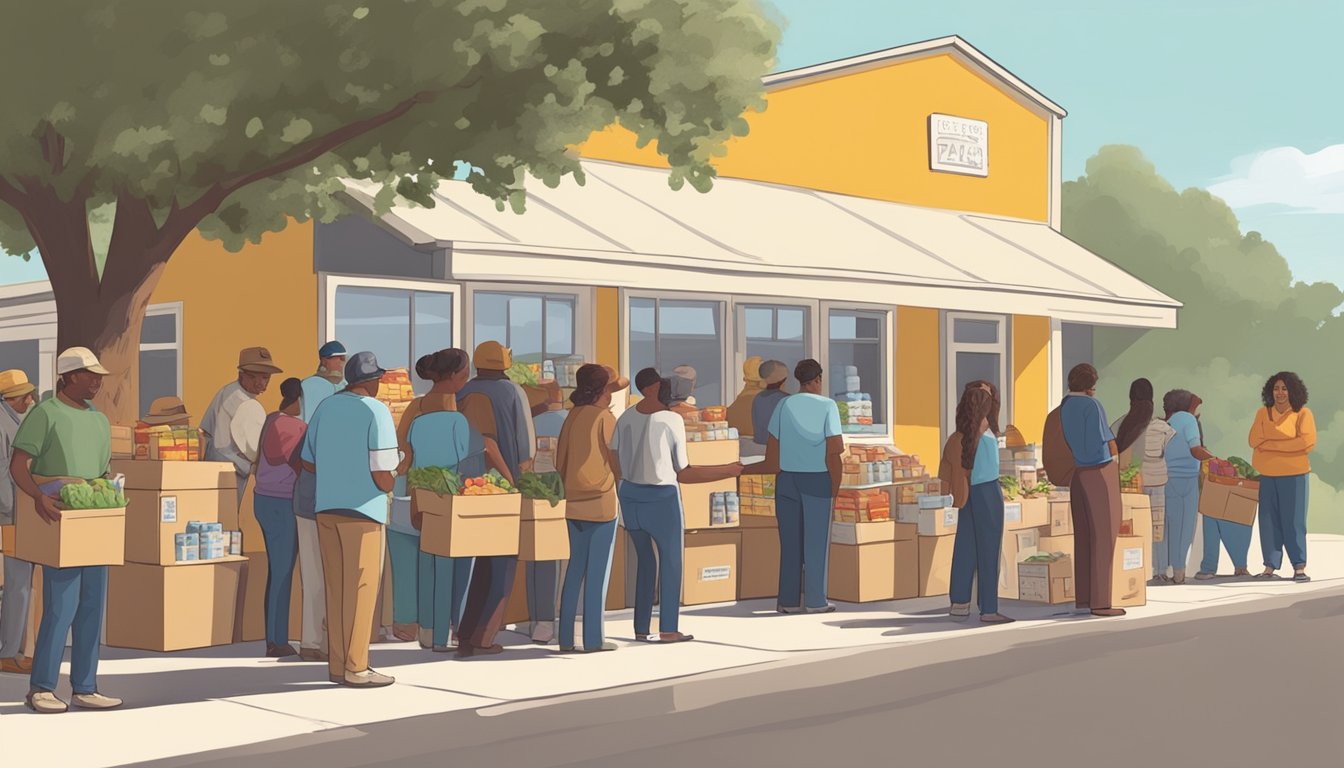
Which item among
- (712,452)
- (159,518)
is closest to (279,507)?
(159,518)

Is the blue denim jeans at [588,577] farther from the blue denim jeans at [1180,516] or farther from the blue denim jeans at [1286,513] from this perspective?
the blue denim jeans at [1286,513]

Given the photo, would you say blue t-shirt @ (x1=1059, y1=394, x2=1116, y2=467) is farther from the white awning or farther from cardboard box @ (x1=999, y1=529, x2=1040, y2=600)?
the white awning

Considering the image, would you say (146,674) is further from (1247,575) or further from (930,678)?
(1247,575)

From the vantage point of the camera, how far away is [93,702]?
371 inches

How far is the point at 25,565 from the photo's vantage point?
10.7 m

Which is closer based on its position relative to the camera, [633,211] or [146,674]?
[146,674]

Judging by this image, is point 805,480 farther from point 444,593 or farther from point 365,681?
point 365,681

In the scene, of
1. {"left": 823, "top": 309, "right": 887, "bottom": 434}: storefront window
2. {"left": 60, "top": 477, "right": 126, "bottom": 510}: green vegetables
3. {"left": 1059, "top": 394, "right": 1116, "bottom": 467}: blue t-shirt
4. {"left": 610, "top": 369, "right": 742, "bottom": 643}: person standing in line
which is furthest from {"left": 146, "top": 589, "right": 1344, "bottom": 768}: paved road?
{"left": 823, "top": 309, "right": 887, "bottom": 434}: storefront window

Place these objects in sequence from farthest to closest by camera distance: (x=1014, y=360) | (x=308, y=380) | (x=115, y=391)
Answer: (x=1014, y=360) < (x=115, y=391) < (x=308, y=380)

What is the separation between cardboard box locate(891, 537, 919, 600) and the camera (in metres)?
15.1

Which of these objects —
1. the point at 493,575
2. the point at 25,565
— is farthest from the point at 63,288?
the point at 493,575

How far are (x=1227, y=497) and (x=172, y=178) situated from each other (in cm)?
1033

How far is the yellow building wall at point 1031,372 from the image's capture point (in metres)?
25.4

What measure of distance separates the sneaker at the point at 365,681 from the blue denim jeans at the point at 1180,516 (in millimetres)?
8659
